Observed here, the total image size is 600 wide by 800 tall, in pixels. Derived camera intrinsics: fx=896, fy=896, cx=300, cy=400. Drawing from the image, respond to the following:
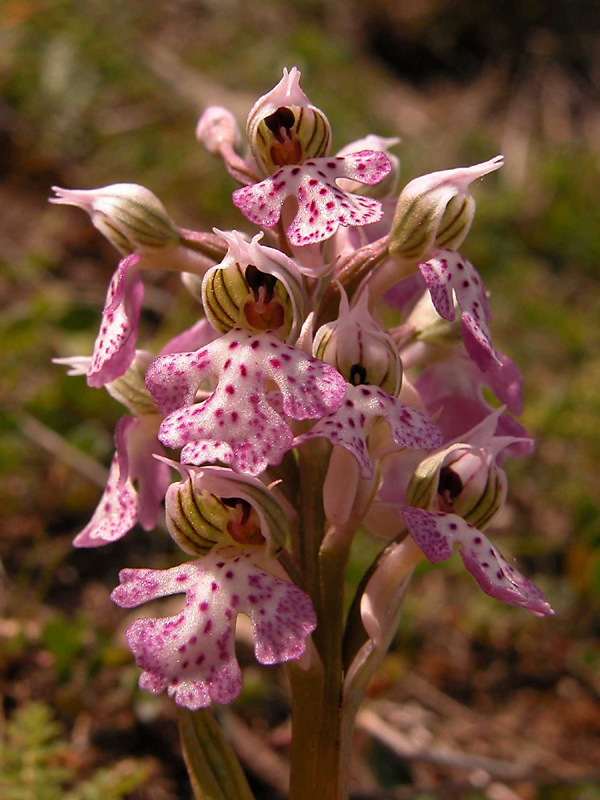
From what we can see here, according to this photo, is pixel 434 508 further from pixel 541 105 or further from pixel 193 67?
pixel 541 105

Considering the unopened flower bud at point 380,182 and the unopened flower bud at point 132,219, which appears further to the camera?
the unopened flower bud at point 380,182

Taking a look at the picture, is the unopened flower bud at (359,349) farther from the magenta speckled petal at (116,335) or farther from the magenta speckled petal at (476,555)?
the magenta speckled petal at (116,335)

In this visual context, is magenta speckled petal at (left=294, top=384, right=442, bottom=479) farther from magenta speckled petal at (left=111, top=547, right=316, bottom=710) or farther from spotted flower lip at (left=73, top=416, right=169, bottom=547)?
spotted flower lip at (left=73, top=416, right=169, bottom=547)

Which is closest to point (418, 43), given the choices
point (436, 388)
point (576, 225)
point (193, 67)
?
point (193, 67)

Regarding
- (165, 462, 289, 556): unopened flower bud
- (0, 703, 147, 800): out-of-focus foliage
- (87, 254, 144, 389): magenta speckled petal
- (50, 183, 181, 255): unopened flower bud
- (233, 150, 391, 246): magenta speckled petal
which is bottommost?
(0, 703, 147, 800): out-of-focus foliage

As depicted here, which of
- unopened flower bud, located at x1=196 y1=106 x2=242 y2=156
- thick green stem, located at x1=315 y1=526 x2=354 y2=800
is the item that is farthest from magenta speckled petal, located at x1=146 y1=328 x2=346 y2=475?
unopened flower bud, located at x1=196 y1=106 x2=242 y2=156

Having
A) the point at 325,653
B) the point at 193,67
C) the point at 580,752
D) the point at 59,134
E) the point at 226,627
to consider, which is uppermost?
the point at 193,67

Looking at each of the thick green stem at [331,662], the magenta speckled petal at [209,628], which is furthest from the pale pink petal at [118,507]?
the thick green stem at [331,662]
